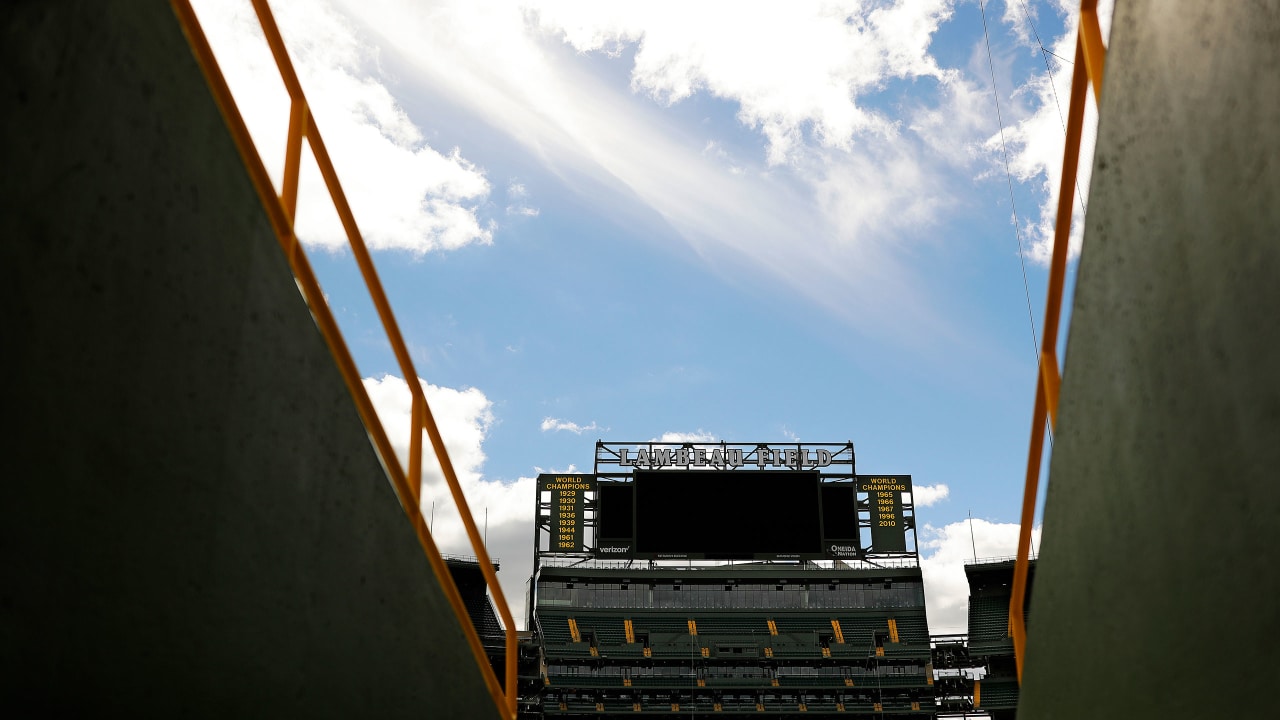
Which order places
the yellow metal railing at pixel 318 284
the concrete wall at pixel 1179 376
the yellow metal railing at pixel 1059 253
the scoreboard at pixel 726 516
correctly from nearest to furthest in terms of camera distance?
the concrete wall at pixel 1179 376 → the yellow metal railing at pixel 318 284 → the yellow metal railing at pixel 1059 253 → the scoreboard at pixel 726 516

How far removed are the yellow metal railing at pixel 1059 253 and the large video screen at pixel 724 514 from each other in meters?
44.8

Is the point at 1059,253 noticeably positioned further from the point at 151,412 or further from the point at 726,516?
the point at 726,516

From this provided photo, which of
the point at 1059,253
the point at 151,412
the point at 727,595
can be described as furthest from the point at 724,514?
the point at 151,412

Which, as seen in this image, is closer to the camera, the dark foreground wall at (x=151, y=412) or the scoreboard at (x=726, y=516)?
the dark foreground wall at (x=151, y=412)

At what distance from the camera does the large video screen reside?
49906 mm

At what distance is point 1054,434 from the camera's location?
12.7 ft

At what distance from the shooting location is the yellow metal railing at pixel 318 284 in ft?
11.2

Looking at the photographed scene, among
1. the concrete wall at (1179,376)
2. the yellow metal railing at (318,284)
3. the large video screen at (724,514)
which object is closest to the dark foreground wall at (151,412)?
the yellow metal railing at (318,284)

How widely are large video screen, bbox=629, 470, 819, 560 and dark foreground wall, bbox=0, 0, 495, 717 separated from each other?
154 feet

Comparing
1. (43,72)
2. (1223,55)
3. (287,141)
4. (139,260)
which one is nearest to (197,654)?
(139,260)

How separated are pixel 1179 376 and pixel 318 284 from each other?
3345mm

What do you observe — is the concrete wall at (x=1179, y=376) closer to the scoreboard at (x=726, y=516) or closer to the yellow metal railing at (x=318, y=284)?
the yellow metal railing at (x=318, y=284)

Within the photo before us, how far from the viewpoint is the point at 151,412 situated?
2.98 metres

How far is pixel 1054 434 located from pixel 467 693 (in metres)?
3.34
